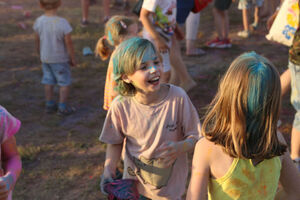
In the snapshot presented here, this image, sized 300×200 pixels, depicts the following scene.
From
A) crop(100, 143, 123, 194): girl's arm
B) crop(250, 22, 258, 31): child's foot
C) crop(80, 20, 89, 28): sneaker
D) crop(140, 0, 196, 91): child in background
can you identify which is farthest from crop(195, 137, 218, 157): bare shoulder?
crop(80, 20, 89, 28): sneaker

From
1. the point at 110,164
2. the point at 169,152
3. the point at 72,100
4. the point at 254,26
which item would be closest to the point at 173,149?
the point at 169,152

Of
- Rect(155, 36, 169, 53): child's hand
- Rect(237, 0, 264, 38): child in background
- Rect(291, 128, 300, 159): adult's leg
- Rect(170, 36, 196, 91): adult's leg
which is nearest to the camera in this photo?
Rect(291, 128, 300, 159): adult's leg

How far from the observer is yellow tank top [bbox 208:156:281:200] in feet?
5.38

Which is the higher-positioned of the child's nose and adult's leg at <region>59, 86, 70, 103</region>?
the child's nose

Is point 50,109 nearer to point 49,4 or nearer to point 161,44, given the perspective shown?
point 49,4

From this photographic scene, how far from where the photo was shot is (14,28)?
914 centimetres

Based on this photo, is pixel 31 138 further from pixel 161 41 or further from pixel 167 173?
pixel 167 173

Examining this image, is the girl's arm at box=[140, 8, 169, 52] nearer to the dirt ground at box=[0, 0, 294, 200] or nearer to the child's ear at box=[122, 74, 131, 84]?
the dirt ground at box=[0, 0, 294, 200]

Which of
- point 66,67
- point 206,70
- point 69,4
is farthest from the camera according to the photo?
point 69,4

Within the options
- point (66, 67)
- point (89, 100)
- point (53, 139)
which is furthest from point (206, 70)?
point (53, 139)

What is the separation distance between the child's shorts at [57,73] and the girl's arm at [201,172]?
3.84m

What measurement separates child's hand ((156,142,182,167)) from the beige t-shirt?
5 cm

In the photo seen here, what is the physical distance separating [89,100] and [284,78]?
3.04 meters

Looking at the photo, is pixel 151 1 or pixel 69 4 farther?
pixel 69 4
